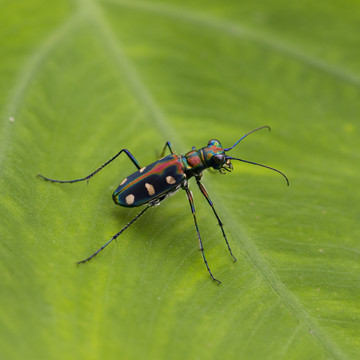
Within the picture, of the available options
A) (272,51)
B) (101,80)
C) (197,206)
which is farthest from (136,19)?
(197,206)

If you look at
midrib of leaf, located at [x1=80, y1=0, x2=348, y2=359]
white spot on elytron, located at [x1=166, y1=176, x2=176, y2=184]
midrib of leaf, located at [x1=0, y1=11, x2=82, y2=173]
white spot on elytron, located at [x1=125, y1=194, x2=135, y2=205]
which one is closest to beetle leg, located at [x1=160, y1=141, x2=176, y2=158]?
midrib of leaf, located at [x1=80, y1=0, x2=348, y2=359]

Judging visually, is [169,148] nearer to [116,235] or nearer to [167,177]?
[167,177]

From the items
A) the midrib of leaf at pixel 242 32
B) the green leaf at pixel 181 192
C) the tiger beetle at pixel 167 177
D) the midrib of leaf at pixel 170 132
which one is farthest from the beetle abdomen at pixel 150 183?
the midrib of leaf at pixel 242 32

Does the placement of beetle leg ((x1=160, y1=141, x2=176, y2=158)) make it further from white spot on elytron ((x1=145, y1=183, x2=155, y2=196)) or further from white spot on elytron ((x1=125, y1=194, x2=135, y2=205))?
white spot on elytron ((x1=125, y1=194, x2=135, y2=205))

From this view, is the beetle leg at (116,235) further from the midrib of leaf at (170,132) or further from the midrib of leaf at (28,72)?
the midrib of leaf at (28,72)

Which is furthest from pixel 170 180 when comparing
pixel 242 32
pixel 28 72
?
pixel 242 32

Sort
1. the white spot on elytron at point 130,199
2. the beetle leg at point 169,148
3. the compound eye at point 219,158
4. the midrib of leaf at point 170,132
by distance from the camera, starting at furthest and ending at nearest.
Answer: the beetle leg at point 169,148 → the compound eye at point 219,158 → the white spot on elytron at point 130,199 → the midrib of leaf at point 170,132

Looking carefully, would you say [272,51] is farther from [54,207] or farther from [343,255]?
[54,207]

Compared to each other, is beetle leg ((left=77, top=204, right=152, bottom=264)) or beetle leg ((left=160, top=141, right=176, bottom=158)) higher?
beetle leg ((left=77, top=204, right=152, bottom=264))
